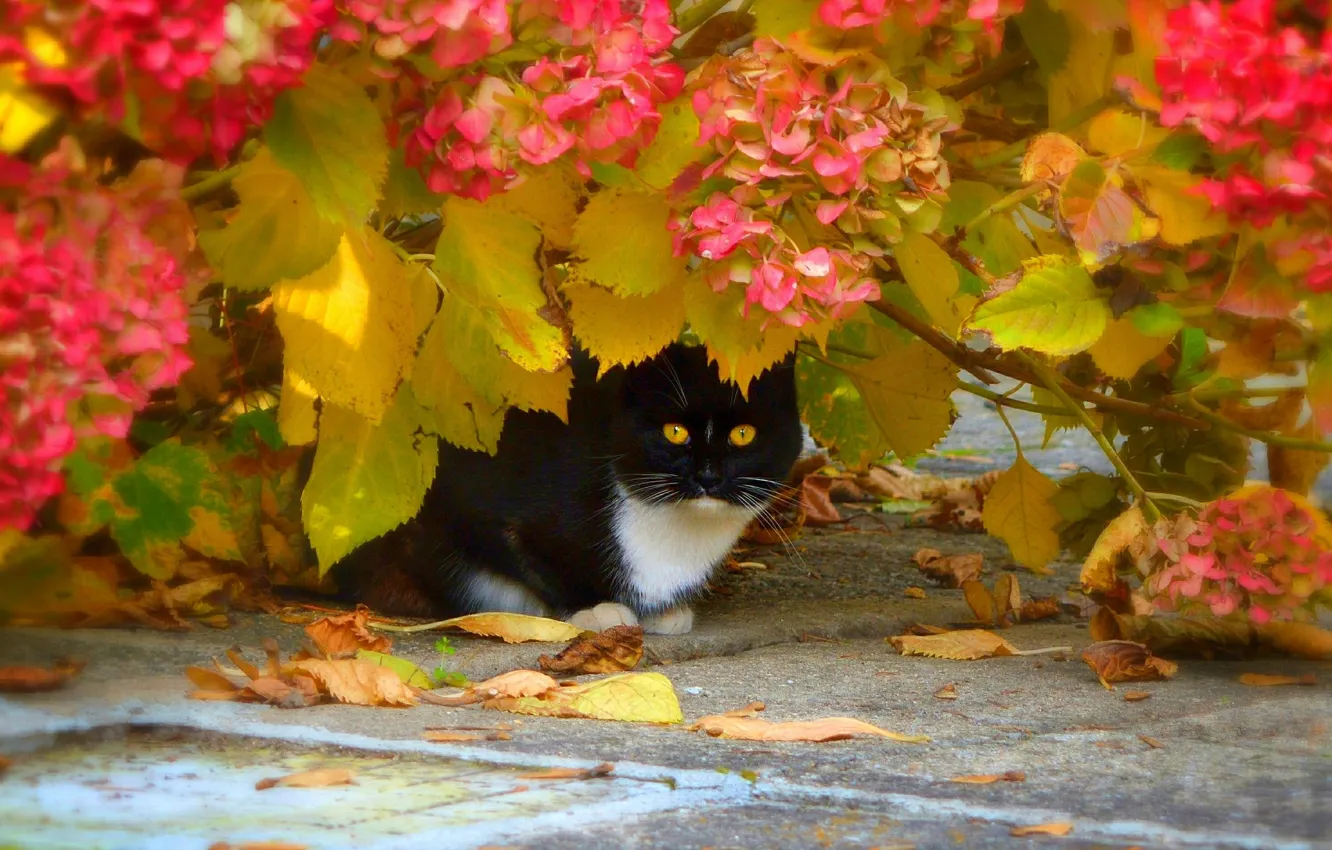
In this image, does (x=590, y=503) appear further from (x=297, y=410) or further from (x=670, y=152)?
(x=670, y=152)

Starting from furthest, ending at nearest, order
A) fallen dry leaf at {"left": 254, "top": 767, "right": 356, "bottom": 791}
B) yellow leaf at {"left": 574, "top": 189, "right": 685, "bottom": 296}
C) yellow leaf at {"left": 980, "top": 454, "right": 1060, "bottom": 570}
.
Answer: yellow leaf at {"left": 980, "top": 454, "right": 1060, "bottom": 570} → yellow leaf at {"left": 574, "top": 189, "right": 685, "bottom": 296} → fallen dry leaf at {"left": 254, "top": 767, "right": 356, "bottom": 791}

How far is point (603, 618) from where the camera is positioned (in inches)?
93.7

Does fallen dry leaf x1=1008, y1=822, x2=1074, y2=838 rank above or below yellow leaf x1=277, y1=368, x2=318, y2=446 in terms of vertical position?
below

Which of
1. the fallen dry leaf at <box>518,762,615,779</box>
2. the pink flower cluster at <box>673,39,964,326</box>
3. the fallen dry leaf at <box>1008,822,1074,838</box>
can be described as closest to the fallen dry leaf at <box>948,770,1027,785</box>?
the fallen dry leaf at <box>1008,822,1074,838</box>

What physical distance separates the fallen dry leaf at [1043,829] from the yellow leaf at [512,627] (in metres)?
1.04

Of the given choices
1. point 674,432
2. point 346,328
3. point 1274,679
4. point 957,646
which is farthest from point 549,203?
point 1274,679

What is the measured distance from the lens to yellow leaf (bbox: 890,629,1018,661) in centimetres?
205

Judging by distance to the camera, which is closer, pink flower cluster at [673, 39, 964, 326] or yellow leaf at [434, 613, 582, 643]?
pink flower cluster at [673, 39, 964, 326]

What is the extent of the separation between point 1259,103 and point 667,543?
1398mm

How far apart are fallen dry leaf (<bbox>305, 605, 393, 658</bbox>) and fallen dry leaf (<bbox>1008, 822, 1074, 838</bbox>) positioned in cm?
93

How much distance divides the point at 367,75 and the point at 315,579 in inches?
45.2

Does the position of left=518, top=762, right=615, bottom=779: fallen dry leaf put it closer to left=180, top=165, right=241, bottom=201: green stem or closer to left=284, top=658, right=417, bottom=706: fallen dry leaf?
left=284, top=658, right=417, bottom=706: fallen dry leaf

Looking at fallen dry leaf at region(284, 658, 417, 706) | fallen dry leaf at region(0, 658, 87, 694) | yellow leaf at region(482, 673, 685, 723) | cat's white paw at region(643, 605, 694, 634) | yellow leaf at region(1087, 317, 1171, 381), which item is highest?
yellow leaf at region(1087, 317, 1171, 381)

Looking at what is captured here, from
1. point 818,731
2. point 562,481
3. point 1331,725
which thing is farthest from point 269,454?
point 1331,725
